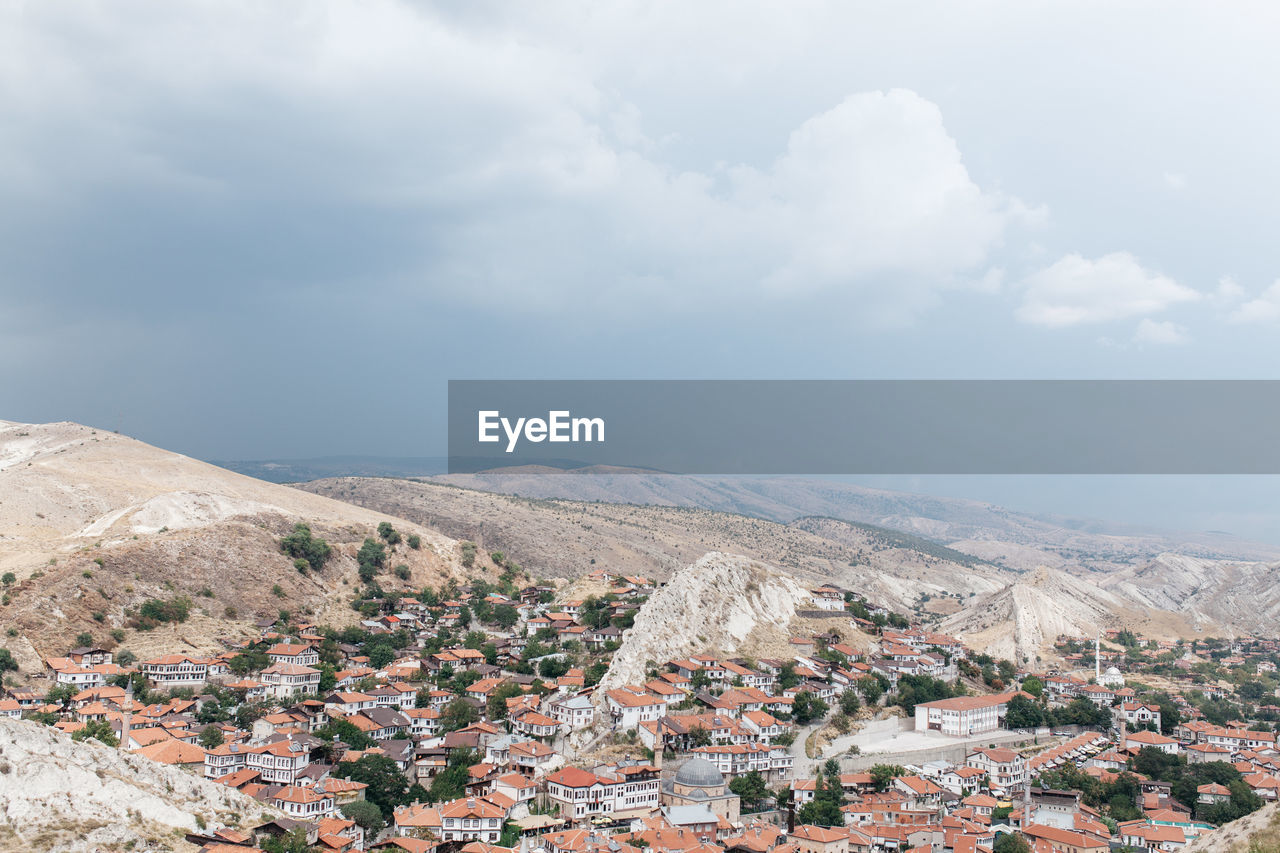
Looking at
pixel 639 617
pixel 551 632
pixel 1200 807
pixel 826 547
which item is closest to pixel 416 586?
pixel 551 632

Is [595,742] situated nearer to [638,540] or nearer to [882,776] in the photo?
[882,776]

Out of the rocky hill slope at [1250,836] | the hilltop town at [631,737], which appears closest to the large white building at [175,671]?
the hilltop town at [631,737]

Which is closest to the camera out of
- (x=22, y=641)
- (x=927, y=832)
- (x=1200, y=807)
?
(x=927, y=832)

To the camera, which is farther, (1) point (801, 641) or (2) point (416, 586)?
(2) point (416, 586)

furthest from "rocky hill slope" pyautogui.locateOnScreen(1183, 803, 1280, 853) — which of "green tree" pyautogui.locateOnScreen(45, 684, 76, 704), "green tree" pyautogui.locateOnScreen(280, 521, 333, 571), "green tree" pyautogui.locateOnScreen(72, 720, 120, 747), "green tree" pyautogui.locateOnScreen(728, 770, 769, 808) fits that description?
"green tree" pyautogui.locateOnScreen(280, 521, 333, 571)

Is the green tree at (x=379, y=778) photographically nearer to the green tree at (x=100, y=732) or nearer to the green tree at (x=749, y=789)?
the green tree at (x=100, y=732)

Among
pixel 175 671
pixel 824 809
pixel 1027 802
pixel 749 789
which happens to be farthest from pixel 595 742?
pixel 175 671

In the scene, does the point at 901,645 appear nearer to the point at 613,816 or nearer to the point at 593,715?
the point at 593,715
